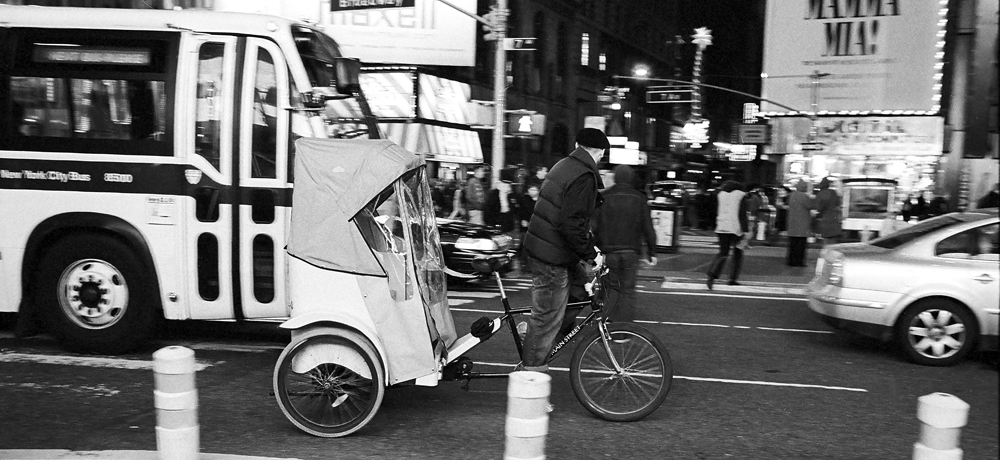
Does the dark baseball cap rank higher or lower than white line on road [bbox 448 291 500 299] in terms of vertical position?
higher

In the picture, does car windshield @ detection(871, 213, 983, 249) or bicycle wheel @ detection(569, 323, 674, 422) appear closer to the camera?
bicycle wheel @ detection(569, 323, 674, 422)

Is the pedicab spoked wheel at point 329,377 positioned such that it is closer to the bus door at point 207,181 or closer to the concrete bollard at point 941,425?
the bus door at point 207,181

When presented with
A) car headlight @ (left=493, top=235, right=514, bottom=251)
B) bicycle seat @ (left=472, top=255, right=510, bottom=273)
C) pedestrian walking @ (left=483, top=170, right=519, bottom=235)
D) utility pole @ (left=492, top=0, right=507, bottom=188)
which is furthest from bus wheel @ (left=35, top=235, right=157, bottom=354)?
utility pole @ (left=492, top=0, right=507, bottom=188)

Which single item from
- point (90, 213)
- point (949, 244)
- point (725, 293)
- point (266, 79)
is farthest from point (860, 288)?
point (90, 213)

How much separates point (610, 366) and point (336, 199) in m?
2.22

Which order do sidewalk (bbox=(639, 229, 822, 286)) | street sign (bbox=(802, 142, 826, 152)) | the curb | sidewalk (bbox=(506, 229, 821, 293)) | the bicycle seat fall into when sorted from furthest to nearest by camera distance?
street sign (bbox=(802, 142, 826, 152)), sidewalk (bbox=(639, 229, 822, 286)), sidewalk (bbox=(506, 229, 821, 293)), the bicycle seat, the curb

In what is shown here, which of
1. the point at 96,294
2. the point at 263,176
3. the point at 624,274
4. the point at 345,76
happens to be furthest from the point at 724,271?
the point at 96,294

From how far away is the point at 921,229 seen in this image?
877 centimetres

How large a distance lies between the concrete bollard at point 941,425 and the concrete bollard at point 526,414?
153cm

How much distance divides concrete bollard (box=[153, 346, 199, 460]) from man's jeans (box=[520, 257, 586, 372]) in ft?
8.25

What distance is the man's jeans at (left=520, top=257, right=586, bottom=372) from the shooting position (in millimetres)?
5902

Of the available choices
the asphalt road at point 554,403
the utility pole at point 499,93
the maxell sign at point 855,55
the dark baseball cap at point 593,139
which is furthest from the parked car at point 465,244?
the maxell sign at point 855,55

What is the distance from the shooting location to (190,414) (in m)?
4.13

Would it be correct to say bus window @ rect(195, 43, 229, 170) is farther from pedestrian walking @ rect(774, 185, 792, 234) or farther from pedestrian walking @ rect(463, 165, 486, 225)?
pedestrian walking @ rect(774, 185, 792, 234)
